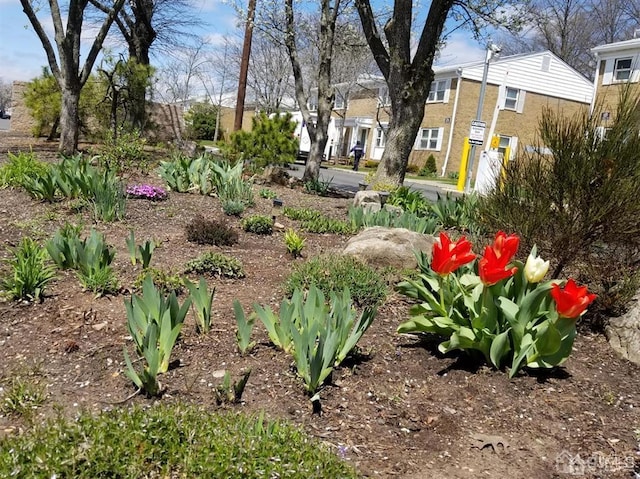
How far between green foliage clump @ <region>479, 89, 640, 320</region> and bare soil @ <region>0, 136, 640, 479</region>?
0.61 meters

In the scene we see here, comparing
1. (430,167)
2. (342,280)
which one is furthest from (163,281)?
(430,167)

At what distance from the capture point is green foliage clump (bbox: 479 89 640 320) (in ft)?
12.5

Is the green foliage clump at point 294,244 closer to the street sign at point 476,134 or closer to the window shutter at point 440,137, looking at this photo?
the street sign at point 476,134

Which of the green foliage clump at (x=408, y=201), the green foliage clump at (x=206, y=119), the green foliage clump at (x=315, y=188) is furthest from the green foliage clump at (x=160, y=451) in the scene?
the green foliage clump at (x=206, y=119)

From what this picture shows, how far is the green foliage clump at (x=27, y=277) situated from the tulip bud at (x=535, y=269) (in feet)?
10.7

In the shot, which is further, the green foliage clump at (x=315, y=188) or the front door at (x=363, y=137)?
the front door at (x=363, y=137)

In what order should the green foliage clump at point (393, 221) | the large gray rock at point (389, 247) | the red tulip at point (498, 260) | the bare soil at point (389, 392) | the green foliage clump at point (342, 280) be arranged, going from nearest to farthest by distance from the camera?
the bare soil at point (389, 392), the red tulip at point (498, 260), the green foliage clump at point (342, 280), the large gray rock at point (389, 247), the green foliage clump at point (393, 221)

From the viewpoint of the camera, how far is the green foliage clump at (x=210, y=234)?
5.95 metres

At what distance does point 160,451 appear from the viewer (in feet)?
6.09

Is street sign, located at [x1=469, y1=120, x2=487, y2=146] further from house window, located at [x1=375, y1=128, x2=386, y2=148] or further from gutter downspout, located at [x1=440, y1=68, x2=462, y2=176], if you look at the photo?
house window, located at [x1=375, y1=128, x2=386, y2=148]

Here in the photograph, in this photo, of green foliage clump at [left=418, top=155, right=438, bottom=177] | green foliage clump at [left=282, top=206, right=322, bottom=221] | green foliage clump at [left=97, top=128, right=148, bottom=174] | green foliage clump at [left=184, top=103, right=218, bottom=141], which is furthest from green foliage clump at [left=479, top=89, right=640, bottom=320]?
green foliage clump at [left=184, top=103, right=218, bottom=141]

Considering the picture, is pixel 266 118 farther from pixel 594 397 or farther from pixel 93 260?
pixel 594 397

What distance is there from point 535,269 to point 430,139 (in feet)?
101

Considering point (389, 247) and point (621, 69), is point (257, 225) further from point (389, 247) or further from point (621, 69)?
point (621, 69)
